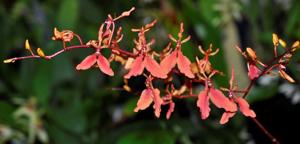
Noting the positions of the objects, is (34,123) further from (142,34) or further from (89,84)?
(142,34)

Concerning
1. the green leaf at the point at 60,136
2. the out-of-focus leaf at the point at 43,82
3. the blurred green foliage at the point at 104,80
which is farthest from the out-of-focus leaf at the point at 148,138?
the out-of-focus leaf at the point at 43,82

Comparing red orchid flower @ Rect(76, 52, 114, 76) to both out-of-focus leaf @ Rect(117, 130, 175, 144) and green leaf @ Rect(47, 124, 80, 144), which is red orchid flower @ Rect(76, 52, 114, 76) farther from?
green leaf @ Rect(47, 124, 80, 144)

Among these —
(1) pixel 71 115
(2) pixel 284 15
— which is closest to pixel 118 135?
(1) pixel 71 115

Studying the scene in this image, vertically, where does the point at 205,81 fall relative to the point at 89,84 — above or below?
above

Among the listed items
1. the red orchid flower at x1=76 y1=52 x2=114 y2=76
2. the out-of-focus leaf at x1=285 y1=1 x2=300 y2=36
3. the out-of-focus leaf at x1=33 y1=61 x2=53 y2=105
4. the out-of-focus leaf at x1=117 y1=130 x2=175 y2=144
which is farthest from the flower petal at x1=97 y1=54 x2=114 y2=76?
the out-of-focus leaf at x1=33 y1=61 x2=53 y2=105

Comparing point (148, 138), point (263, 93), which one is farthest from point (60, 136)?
point (263, 93)

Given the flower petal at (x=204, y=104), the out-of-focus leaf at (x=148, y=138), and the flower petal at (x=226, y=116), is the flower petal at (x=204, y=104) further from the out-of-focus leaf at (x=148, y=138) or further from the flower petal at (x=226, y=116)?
the out-of-focus leaf at (x=148, y=138)

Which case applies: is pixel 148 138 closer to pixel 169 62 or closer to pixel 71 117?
pixel 71 117
